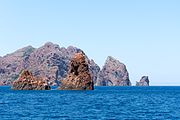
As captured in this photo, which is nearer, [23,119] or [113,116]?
[23,119]

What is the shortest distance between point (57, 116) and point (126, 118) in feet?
40.7

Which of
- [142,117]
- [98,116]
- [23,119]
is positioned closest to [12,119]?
[23,119]

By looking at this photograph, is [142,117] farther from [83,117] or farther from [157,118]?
[83,117]

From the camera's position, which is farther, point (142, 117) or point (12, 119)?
point (142, 117)

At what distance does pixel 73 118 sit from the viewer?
236 ft

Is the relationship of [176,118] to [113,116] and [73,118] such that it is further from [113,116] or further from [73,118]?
[73,118]

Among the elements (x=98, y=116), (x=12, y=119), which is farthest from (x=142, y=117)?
(x=12, y=119)

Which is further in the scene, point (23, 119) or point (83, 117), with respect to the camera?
point (83, 117)

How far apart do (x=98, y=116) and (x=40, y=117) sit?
34.8ft

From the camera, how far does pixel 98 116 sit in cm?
7556

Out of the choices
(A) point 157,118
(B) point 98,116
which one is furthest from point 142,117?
(B) point 98,116

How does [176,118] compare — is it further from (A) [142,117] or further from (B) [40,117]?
(B) [40,117]

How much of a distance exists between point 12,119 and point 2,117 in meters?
3.39

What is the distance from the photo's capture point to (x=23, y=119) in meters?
69.4
